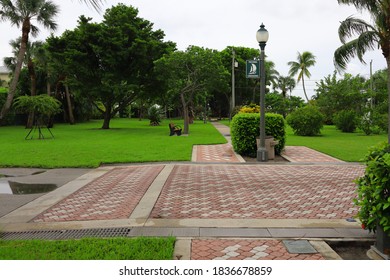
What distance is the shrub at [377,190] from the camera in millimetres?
3617

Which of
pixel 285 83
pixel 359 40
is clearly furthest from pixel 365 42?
pixel 285 83

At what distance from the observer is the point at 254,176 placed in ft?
29.6

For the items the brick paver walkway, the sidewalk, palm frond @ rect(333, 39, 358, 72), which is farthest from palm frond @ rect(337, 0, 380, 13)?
the sidewalk

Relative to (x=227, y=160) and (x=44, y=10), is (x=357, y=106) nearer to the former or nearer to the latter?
(x=227, y=160)

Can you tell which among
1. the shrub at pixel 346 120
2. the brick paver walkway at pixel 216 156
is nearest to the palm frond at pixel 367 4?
the brick paver walkway at pixel 216 156

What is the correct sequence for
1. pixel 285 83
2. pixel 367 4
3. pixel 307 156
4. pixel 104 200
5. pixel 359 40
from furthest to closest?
1. pixel 285 83
2. pixel 359 40
3. pixel 367 4
4. pixel 307 156
5. pixel 104 200

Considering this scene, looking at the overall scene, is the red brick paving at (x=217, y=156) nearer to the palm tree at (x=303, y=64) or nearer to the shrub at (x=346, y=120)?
the shrub at (x=346, y=120)

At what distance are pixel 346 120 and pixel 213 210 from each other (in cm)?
2588

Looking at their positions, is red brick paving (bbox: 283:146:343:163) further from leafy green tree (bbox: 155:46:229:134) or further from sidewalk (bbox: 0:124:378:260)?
leafy green tree (bbox: 155:46:229:134)

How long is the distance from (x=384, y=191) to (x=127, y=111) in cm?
6132

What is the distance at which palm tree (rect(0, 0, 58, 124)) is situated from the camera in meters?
17.8

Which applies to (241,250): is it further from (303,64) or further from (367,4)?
(303,64)

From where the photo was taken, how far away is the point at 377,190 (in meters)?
3.69

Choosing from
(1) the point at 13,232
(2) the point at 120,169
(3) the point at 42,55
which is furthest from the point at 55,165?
(3) the point at 42,55
